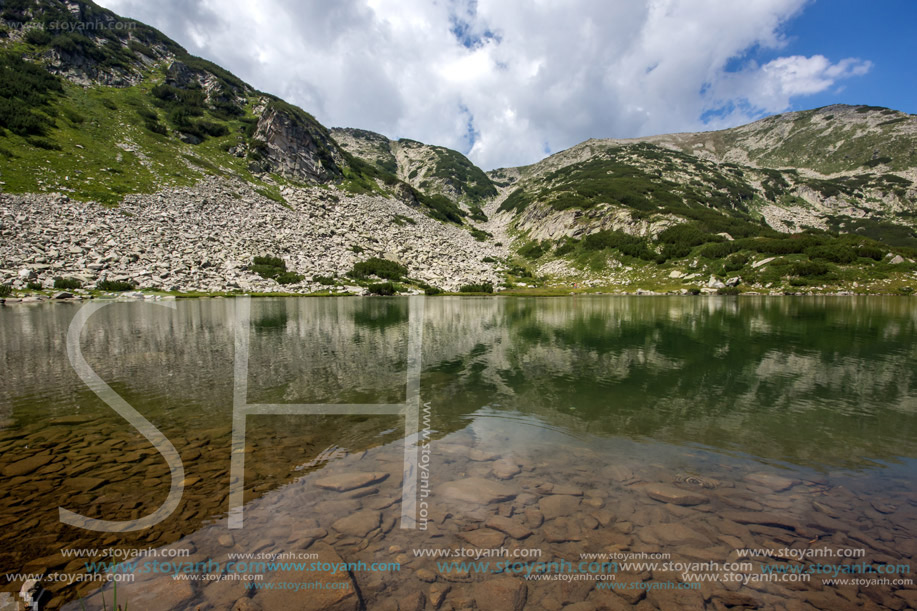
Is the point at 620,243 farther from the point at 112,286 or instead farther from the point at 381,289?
the point at 112,286

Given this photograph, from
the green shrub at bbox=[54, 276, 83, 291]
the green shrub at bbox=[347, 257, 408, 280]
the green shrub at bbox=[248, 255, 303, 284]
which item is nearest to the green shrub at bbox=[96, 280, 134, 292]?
the green shrub at bbox=[54, 276, 83, 291]

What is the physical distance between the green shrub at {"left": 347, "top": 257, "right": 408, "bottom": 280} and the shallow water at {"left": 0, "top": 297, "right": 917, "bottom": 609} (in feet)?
228

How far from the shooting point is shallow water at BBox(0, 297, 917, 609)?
5.64 metres

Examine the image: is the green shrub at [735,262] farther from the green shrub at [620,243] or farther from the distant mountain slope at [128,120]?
the distant mountain slope at [128,120]

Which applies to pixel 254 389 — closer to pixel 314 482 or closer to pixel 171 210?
pixel 314 482

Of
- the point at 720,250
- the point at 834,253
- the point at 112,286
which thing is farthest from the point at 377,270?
the point at 834,253

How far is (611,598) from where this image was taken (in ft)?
17.7

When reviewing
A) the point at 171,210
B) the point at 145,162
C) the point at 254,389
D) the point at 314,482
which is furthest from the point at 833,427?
the point at 145,162

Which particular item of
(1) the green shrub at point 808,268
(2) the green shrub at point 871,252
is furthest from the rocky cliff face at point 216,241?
(2) the green shrub at point 871,252

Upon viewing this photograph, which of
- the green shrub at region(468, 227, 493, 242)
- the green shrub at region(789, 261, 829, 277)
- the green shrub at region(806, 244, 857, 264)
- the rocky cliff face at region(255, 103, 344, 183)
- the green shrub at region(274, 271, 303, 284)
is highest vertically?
the rocky cliff face at region(255, 103, 344, 183)

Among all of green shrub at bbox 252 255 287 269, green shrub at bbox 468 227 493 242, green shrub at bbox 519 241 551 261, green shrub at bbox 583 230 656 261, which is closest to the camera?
green shrub at bbox 252 255 287 269

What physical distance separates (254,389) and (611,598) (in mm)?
15603

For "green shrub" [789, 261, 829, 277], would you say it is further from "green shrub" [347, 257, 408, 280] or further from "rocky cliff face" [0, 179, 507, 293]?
"green shrub" [347, 257, 408, 280]

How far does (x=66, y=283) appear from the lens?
55156mm
